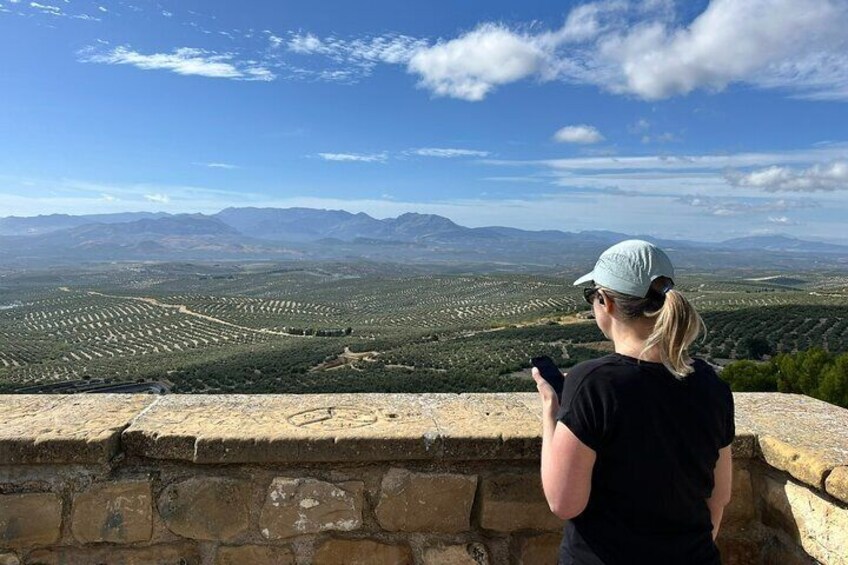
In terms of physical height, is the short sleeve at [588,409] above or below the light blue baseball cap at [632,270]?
below

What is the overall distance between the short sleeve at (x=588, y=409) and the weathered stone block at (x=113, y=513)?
1602 mm

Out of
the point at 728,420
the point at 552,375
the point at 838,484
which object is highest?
the point at 552,375

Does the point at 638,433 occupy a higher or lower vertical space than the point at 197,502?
higher

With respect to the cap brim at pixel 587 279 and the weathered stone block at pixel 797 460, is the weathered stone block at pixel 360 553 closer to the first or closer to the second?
the cap brim at pixel 587 279

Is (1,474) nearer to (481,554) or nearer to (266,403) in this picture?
(266,403)

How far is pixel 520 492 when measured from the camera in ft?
7.55

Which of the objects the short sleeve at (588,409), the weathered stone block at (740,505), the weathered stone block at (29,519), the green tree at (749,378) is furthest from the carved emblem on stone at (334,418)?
the green tree at (749,378)

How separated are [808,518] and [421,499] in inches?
56.2

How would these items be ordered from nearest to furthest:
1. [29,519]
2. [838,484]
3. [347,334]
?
[838,484] < [29,519] < [347,334]

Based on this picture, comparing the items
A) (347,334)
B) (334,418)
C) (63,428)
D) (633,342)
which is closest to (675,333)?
(633,342)

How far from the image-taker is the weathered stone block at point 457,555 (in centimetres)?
230

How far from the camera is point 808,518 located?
2203mm

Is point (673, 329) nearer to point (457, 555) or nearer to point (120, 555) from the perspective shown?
point (457, 555)

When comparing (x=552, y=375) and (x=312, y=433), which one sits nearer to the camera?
(x=552, y=375)
